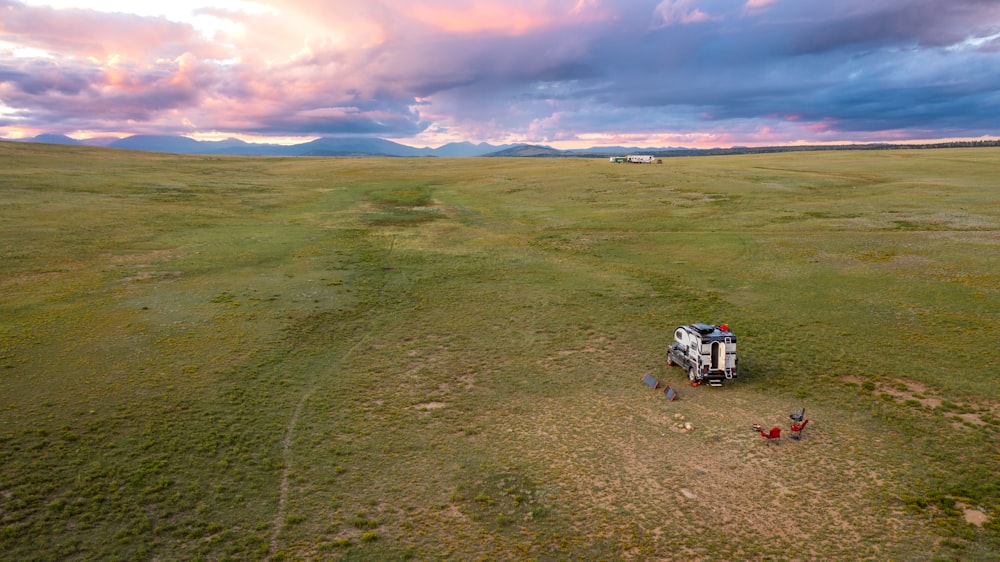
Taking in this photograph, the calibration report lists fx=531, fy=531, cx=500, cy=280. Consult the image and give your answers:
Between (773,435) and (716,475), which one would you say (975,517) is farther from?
(716,475)

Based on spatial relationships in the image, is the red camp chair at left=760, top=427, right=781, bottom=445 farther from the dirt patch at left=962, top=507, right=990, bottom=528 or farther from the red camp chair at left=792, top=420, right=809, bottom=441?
the dirt patch at left=962, top=507, right=990, bottom=528

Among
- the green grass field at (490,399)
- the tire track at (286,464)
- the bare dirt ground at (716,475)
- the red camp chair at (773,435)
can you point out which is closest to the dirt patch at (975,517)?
the green grass field at (490,399)

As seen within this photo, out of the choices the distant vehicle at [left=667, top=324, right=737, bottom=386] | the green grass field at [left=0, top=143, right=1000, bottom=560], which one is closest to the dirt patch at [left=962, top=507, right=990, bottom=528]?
the green grass field at [left=0, top=143, right=1000, bottom=560]

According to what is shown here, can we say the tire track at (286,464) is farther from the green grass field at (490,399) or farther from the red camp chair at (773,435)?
the red camp chair at (773,435)

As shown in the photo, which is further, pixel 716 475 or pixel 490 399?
pixel 490 399

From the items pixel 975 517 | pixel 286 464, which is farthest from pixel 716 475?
pixel 286 464

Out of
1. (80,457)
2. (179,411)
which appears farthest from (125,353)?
(80,457)
